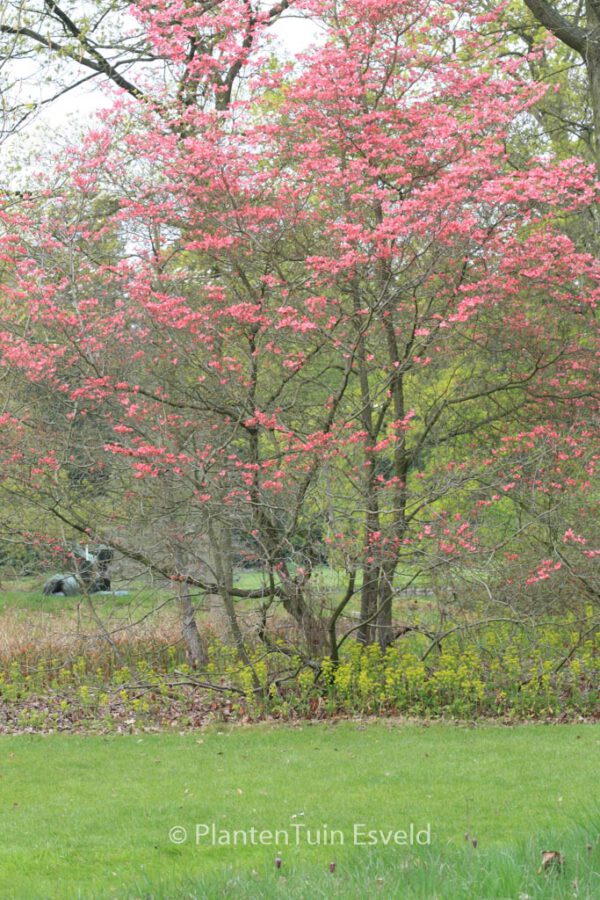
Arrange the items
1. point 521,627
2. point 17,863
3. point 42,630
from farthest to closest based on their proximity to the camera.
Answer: point 42,630 → point 521,627 → point 17,863

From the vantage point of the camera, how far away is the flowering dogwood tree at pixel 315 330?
944 centimetres

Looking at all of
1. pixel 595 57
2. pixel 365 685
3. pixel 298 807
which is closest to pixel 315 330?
pixel 365 685

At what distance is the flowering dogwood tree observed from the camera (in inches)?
372

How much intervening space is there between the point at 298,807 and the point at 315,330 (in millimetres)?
5129

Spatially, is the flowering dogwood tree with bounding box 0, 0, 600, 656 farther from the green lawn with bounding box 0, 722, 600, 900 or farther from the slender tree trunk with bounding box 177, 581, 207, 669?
the green lawn with bounding box 0, 722, 600, 900

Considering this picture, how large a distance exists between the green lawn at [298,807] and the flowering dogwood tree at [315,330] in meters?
1.77

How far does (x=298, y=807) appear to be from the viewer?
594 cm

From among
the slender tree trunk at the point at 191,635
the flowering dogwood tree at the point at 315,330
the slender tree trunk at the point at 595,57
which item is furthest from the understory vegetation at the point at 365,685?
the slender tree trunk at the point at 595,57

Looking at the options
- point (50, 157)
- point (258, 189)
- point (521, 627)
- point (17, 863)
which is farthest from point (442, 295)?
point (17, 863)

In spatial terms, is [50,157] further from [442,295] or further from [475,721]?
[475,721]

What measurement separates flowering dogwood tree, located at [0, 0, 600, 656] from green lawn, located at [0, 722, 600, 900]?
5.82ft

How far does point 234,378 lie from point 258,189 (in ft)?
6.23

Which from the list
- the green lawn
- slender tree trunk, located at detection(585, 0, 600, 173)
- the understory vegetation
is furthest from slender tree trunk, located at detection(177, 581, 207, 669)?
slender tree trunk, located at detection(585, 0, 600, 173)

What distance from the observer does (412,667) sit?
9.55 meters
